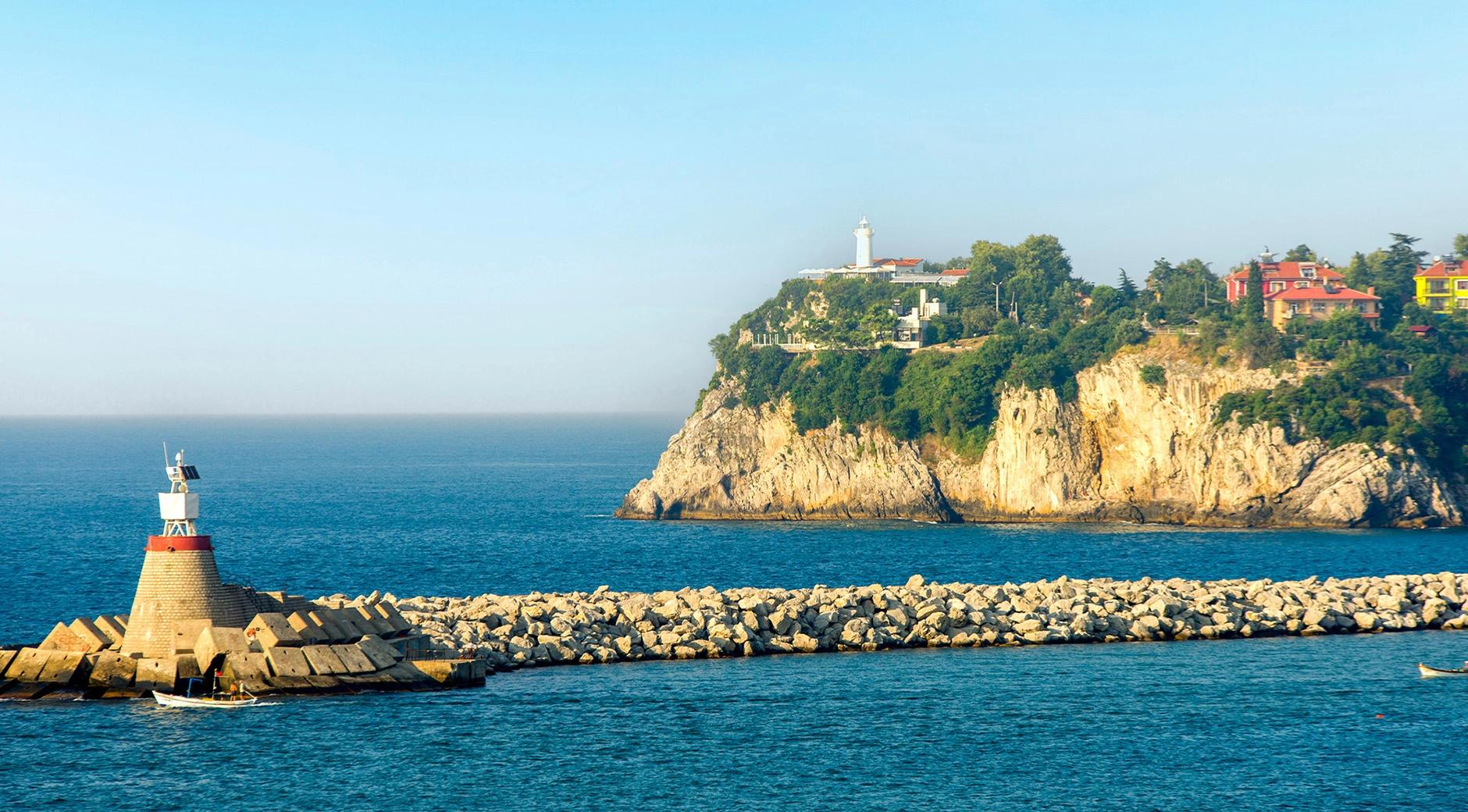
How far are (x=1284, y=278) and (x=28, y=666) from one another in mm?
84888

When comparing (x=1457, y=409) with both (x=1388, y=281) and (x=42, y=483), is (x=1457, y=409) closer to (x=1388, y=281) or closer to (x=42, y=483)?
(x=1388, y=281)

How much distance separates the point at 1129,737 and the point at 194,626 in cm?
2151

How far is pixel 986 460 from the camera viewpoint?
89188 mm

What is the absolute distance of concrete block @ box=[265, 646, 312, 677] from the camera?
3534cm

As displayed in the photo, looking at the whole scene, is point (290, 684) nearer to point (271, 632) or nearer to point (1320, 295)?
point (271, 632)

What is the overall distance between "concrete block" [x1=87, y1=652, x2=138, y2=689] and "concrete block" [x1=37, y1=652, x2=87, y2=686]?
0.40 metres

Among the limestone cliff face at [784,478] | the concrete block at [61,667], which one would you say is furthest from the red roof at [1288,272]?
the concrete block at [61,667]

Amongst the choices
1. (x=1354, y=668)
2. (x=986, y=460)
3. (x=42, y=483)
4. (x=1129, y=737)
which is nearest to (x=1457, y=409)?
(x=986, y=460)

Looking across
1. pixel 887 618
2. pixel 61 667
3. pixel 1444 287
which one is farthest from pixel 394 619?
pixel 1444 287

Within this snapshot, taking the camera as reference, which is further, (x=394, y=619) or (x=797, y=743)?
(x=394, y=619)

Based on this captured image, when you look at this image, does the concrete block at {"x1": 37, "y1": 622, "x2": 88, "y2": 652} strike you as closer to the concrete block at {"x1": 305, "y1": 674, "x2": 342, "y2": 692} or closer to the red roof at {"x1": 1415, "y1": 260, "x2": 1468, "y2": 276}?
the concrete block at {"x1": 305, "y1": 674, "x2": 342, "y2": 692}

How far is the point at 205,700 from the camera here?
34.3 meters

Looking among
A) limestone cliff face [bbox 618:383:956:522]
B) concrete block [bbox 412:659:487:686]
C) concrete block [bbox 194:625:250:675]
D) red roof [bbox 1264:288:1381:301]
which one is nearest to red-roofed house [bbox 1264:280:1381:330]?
red roof [bbox 1264:288:1381:301]

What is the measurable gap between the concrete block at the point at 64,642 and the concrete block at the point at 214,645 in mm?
3080
